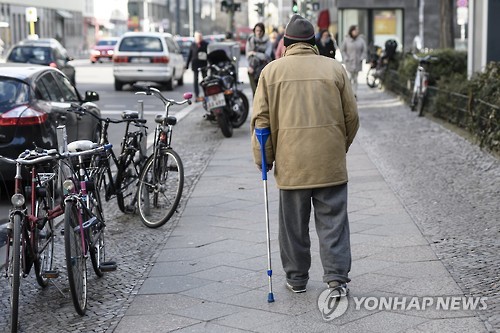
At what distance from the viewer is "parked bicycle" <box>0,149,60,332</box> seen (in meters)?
5.69

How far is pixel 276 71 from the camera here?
6141mm

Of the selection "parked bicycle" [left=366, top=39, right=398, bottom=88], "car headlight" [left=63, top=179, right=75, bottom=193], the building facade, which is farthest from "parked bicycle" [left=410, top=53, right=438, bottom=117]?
the building facade

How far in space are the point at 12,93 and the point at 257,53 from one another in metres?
9.54

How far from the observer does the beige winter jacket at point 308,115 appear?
6.06m

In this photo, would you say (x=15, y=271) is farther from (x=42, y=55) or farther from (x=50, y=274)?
(x=42, y=55)

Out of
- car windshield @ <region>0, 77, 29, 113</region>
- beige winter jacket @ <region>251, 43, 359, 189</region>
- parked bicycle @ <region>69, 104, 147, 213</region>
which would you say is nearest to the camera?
beige winter jacket @ <region>251, 43, 359, 189</region>

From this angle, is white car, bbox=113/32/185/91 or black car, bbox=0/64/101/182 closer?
black car, bbox=0/64/101/182

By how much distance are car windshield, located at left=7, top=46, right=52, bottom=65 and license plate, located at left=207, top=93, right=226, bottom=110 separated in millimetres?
11652

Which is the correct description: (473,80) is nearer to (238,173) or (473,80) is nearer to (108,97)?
(238,173)

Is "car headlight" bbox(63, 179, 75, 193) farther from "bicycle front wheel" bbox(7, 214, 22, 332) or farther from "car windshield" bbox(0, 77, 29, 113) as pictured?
"car windshield" bbox(0, 77, 29, 113)

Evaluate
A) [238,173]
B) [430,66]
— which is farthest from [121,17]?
[238,173]

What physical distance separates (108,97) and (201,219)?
18.1 metres

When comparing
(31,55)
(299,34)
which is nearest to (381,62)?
(31,55)

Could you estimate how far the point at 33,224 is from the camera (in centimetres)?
608
